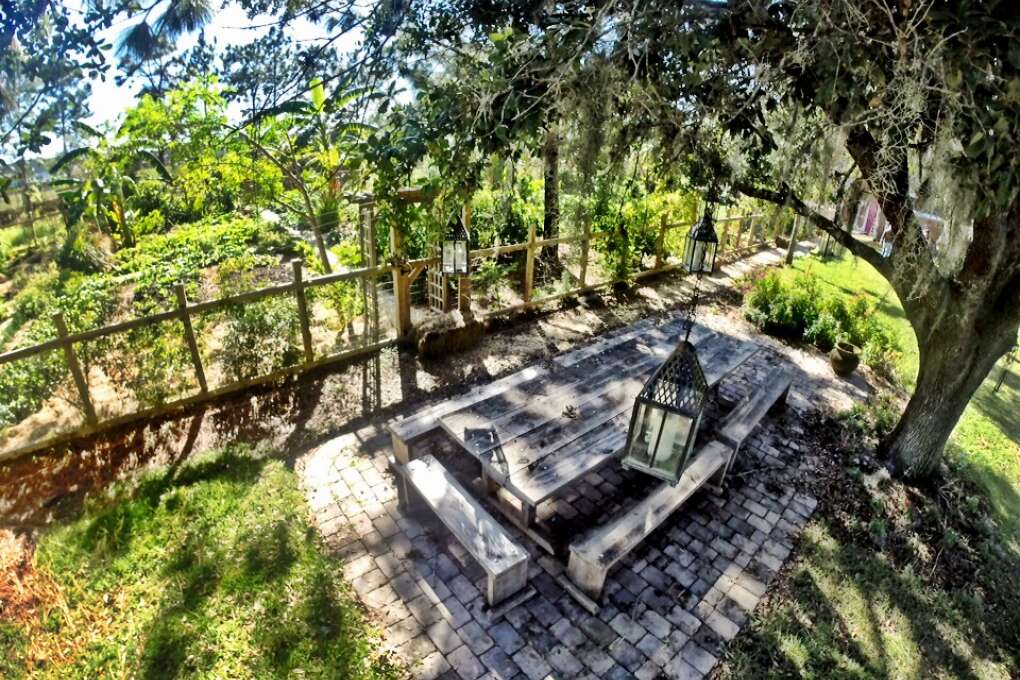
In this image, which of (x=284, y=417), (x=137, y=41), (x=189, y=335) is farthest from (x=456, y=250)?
(x=137, y=41)

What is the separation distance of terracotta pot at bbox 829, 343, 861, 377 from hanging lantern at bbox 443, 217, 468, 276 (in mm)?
4851

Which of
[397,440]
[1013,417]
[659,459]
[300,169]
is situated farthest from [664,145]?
[300,169]

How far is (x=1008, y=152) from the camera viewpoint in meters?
2.56

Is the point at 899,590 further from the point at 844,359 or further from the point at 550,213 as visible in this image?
the point at 550,213

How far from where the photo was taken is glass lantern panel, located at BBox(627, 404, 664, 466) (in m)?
3.11

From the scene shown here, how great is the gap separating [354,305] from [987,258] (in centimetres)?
617

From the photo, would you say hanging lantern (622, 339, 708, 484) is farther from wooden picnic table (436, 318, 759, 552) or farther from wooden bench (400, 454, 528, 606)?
wooden bench (400, 454, 528, 606)

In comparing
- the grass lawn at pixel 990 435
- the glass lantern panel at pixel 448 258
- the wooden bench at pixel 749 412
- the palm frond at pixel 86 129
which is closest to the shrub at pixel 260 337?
the glass lantern panel at pixel 448 258

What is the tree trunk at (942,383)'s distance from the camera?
4.27 meters

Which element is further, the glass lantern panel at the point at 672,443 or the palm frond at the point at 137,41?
the palm frond at the point at 137,41

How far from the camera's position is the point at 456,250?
6.05 meters

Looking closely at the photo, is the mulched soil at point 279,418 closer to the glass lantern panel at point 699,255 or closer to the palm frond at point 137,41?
the glass lantern panel at point 699,255

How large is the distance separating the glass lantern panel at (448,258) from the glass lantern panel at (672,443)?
365cm

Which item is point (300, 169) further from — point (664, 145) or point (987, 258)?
point (987, 258)
